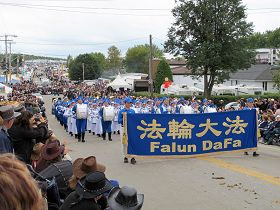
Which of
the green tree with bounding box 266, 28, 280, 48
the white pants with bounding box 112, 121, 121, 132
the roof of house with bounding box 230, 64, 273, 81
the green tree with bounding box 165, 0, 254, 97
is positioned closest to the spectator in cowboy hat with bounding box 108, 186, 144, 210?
the white pants with bounding box 112, 121, 121, 132

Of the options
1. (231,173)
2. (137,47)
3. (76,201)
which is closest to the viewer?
(76,201)

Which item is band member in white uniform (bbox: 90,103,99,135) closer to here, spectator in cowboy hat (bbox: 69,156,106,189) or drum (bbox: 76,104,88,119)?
drum (bbox: 76,104,88,119)

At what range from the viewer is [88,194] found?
3938mm

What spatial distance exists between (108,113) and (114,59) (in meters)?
131

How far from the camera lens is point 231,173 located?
10.8 meters

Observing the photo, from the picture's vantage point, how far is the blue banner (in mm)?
12703

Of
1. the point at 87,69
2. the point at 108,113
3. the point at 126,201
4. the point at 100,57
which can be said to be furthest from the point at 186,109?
the point at 100,57

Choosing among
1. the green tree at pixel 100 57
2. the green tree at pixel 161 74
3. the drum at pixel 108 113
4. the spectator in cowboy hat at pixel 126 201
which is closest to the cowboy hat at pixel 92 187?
the spectator in cowboy hat at pixel 126 201

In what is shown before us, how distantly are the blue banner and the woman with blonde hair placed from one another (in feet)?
34.1

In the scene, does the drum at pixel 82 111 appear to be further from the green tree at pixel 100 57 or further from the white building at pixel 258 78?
the green tree at pixel 100 57

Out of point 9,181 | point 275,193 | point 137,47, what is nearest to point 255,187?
point 275,193

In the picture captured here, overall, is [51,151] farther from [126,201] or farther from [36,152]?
[126,201]

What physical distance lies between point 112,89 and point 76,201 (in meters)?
56.8

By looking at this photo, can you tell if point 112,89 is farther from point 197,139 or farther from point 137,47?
point 137,47
